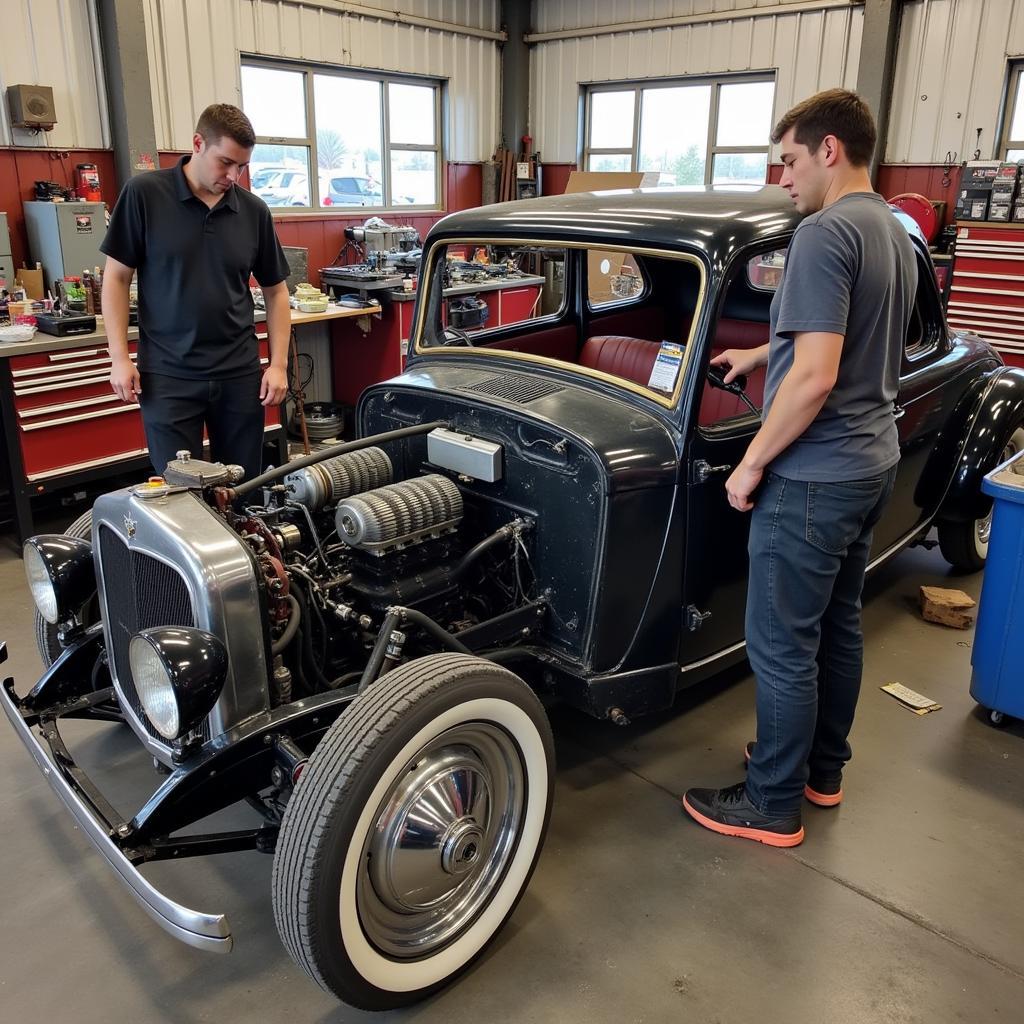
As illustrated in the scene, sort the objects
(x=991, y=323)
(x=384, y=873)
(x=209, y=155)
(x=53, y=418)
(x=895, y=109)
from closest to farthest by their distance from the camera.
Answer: (x=384, y=873)
(x=209, y=155)
(x=53, y=418)
(x=991, y=323)
(x=895, y=109)

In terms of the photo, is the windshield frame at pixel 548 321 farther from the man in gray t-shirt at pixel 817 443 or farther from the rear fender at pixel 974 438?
the rear fender at pixel 974 438

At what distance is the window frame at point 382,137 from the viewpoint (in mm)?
7637

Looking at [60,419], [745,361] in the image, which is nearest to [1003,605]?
[745,361]

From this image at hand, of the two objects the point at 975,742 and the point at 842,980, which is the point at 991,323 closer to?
the point at 975,742

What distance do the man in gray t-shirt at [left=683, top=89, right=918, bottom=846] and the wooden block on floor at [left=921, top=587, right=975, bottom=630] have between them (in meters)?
1.49

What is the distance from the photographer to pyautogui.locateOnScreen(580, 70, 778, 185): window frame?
8797mm

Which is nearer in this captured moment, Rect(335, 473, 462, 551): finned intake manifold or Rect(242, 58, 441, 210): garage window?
Rect(335, 473, 462, 551): finned intake manifold

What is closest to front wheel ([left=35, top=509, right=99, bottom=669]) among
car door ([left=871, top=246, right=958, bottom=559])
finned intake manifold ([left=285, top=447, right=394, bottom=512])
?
finned intake manifold ([left=285, top=447, right=394, bottom=512])

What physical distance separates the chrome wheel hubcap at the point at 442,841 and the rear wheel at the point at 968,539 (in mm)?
2807

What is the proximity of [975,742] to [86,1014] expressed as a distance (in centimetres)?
265

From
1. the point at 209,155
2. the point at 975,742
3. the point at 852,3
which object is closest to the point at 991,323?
the point at 852,3

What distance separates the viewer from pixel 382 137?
864 centimetres

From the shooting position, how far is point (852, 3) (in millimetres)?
7812

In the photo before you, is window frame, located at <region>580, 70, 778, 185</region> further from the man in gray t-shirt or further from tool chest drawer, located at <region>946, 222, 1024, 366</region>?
→ the man in gray t-shirt
